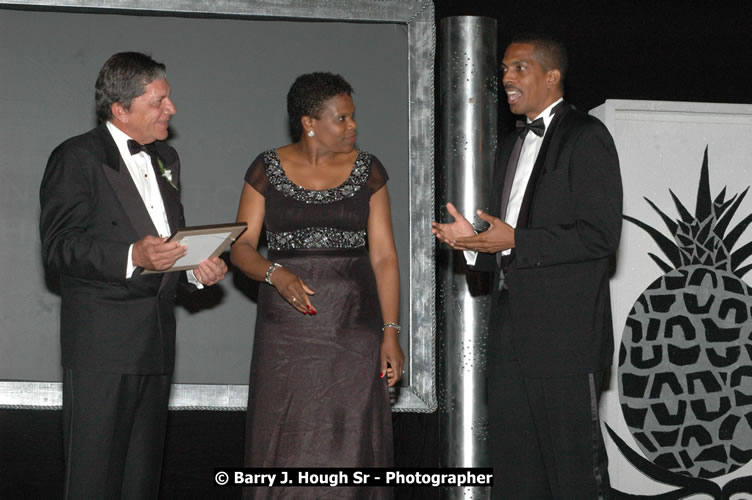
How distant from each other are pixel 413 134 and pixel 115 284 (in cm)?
204

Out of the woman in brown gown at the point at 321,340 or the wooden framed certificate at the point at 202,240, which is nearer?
the wooden framed certificate at the point at 202,240

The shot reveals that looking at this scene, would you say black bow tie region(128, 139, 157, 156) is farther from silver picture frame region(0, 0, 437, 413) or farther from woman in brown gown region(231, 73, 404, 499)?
silver picture frame region(0, 0, 437, 413)

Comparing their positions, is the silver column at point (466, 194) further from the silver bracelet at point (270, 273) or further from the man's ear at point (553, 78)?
the silver bracelet at point (270, 273)

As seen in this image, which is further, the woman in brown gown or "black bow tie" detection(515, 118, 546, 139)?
the woman in brown gown

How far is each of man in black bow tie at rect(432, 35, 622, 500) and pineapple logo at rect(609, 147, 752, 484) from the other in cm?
148

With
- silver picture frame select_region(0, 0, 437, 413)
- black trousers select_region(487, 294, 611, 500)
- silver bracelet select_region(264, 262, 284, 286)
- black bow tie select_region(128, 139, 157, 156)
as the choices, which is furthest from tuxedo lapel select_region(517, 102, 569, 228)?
silver picture frame select_region(0, 0, 437, 413)

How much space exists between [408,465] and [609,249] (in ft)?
6.55

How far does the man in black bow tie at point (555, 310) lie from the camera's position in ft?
9.51

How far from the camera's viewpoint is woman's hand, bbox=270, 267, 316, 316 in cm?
323

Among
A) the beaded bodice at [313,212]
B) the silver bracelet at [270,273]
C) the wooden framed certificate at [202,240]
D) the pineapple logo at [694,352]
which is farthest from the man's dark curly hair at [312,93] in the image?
the pineapple logo at [694,352]

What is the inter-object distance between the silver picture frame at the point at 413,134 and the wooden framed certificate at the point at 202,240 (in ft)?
5.30

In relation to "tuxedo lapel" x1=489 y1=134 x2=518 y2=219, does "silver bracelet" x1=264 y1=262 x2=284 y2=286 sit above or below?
below

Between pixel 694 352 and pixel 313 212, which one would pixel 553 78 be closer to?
pixel 313 212

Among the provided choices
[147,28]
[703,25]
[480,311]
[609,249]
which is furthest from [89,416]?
[703,25]
